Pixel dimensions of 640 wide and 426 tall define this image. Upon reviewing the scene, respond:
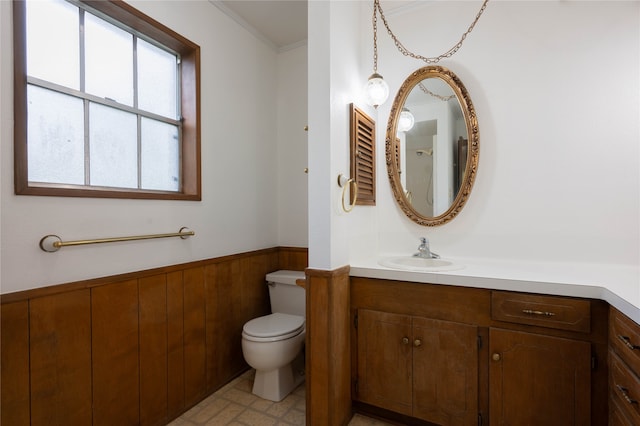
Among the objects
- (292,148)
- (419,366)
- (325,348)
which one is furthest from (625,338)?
(292,148)

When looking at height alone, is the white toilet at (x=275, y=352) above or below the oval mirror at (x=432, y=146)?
below

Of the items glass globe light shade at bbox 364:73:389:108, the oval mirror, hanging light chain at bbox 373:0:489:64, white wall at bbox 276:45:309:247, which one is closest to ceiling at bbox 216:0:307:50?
white wall at bbox 276:45:309:247

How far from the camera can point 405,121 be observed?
80.0 inches

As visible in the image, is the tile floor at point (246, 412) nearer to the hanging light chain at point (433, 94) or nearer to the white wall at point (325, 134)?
the white wall at point (325, 134)

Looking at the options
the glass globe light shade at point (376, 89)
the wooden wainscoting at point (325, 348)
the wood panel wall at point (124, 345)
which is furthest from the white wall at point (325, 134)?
the wood panel wall at point (124, 345)

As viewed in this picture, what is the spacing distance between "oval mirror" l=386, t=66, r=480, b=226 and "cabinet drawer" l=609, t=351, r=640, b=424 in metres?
1.00

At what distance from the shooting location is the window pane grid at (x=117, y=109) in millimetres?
1425

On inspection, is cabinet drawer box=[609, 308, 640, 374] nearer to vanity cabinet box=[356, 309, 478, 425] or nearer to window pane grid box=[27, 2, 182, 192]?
vanity cabinet box=[356, 309, 478, 425]

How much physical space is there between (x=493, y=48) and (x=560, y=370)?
1.74 meters

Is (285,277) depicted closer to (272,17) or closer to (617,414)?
(617,414)

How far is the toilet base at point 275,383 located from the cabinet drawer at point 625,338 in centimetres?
166

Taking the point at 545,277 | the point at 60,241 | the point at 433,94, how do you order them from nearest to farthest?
the point at 60,241 < the point at 545,277 < the point at 433,94

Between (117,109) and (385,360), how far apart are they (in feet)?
6.40

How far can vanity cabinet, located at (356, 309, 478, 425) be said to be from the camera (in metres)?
1.43
